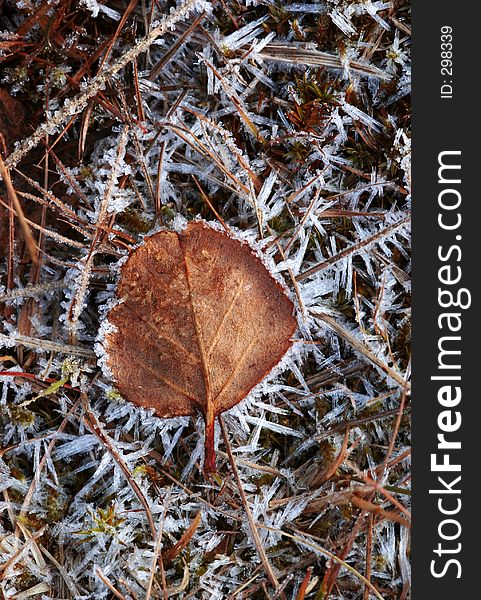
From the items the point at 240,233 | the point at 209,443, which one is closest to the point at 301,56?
the point at 240,233

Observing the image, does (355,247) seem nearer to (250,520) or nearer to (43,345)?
(250,520)

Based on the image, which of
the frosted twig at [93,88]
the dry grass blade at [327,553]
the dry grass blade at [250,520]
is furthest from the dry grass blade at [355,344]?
the frosted twig at [93,88]

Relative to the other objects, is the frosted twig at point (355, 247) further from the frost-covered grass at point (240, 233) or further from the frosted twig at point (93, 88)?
the frosted twig at point (93, 88)

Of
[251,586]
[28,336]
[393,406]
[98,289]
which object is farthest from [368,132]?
[251,586]

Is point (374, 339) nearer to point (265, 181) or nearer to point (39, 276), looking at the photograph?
point (265, 181)

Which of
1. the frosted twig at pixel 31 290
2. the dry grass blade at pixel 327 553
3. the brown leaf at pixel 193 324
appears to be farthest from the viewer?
the frosted twig at pixel 31 290

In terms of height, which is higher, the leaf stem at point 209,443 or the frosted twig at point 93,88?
the frosted twig at point 93,88

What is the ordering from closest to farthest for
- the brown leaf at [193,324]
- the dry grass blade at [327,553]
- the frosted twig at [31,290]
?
1. the brown leaf at [193,324]
2. the dry grass blade at [327,553]
3. the frosted twig at [31,290]
